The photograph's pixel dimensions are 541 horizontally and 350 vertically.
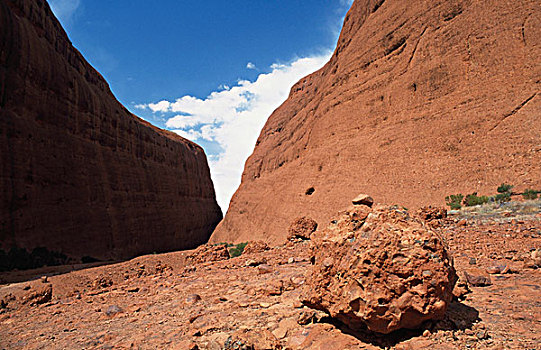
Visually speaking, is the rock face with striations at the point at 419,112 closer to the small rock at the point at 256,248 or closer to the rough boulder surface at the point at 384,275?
the small rock at the point at 256,248

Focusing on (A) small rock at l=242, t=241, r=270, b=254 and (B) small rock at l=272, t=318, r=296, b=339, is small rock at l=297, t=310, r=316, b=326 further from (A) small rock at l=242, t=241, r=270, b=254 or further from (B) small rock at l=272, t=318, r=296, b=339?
(A) small rock at l=242, t=241, r=270, b=254

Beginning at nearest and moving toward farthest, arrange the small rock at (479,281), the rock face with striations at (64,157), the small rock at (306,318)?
the small rock at (306,318), the small rock at (479,281), the rock face with striations at (64,157)

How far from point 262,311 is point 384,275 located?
70.6 inches

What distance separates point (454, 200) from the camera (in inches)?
482

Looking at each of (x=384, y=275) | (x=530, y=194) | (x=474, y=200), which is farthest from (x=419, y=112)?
(x=384, y=275)

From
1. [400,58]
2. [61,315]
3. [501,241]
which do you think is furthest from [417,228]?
[400,58]

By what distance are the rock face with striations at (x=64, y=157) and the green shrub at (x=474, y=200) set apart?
20.5 m

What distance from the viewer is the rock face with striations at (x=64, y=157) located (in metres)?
14.4

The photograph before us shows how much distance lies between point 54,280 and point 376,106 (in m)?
A: 18.6

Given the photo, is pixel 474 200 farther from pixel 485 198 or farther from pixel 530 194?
pixel 530 194

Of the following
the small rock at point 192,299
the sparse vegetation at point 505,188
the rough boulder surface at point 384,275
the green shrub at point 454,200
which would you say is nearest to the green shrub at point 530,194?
the sparse vegetation at point 505,188

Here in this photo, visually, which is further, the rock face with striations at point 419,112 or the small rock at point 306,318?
the rock face with striations at point 419,112

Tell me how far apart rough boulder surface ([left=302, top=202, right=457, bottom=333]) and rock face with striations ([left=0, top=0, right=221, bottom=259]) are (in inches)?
658

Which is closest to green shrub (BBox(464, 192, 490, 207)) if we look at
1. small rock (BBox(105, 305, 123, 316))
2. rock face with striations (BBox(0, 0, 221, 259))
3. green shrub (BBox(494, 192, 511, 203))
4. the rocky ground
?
green shrub (BBox(494, 192, 511, 203))
